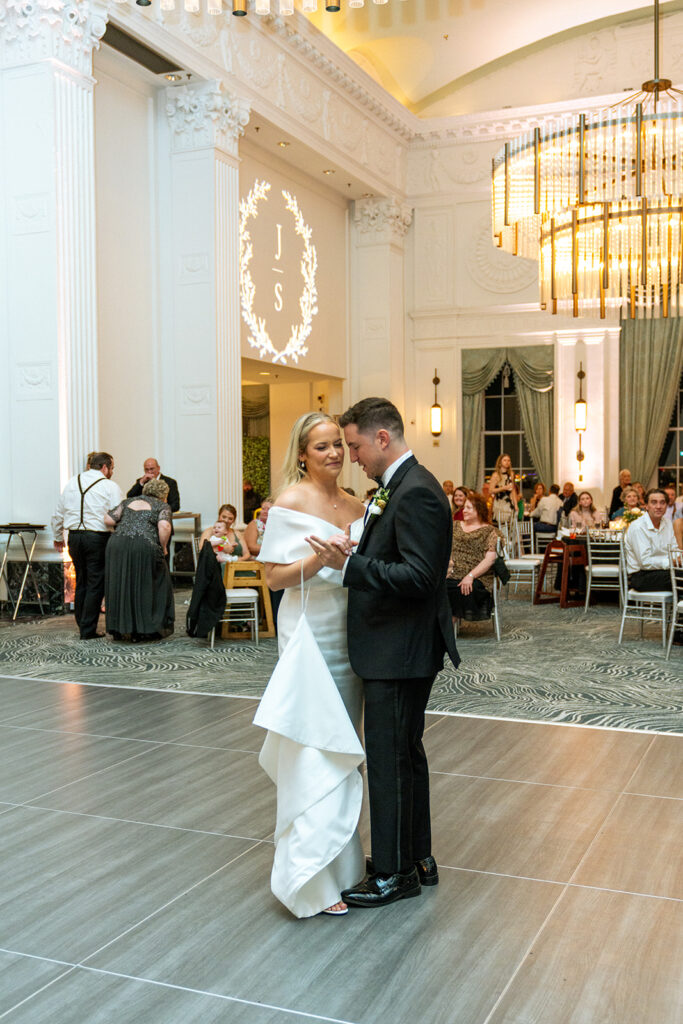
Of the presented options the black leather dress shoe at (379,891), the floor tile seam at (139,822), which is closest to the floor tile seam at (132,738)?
the floor tile seam at (139,822)

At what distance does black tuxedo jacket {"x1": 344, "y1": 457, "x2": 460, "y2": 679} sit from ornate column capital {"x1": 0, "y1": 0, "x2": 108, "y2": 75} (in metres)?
8.16

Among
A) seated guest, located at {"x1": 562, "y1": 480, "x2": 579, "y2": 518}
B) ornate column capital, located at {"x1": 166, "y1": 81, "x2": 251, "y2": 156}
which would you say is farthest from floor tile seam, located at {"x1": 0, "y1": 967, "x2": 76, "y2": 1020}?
seated guest, located at {"x1": 562, "y1": 480, "x2": 579, "y2": 518}

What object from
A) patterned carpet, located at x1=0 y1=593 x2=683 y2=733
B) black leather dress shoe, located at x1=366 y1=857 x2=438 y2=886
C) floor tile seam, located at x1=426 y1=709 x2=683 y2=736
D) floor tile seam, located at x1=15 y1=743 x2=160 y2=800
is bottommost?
patterned carpet, located at x1=0 y1=593 x2=683 y2=733

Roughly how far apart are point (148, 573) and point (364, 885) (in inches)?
209

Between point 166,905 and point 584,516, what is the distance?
29.7 ft

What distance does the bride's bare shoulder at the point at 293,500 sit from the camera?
3145mm

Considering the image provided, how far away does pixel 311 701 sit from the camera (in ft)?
9.75

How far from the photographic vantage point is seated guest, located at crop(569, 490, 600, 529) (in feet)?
36.6

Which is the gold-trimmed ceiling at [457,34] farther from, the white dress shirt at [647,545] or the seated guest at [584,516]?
the white dress shirt at [647,545]

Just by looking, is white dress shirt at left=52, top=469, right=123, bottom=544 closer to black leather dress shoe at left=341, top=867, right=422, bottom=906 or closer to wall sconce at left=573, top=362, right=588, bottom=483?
black leather dress shoe at left=341, top=867, right=422, bottom=906

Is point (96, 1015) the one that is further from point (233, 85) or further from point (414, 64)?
point (414, 64)

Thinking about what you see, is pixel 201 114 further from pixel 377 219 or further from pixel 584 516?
pixel 584 516

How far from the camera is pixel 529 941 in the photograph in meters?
2.85

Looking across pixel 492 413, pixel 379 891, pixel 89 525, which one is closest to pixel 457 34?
pixel 492 413
